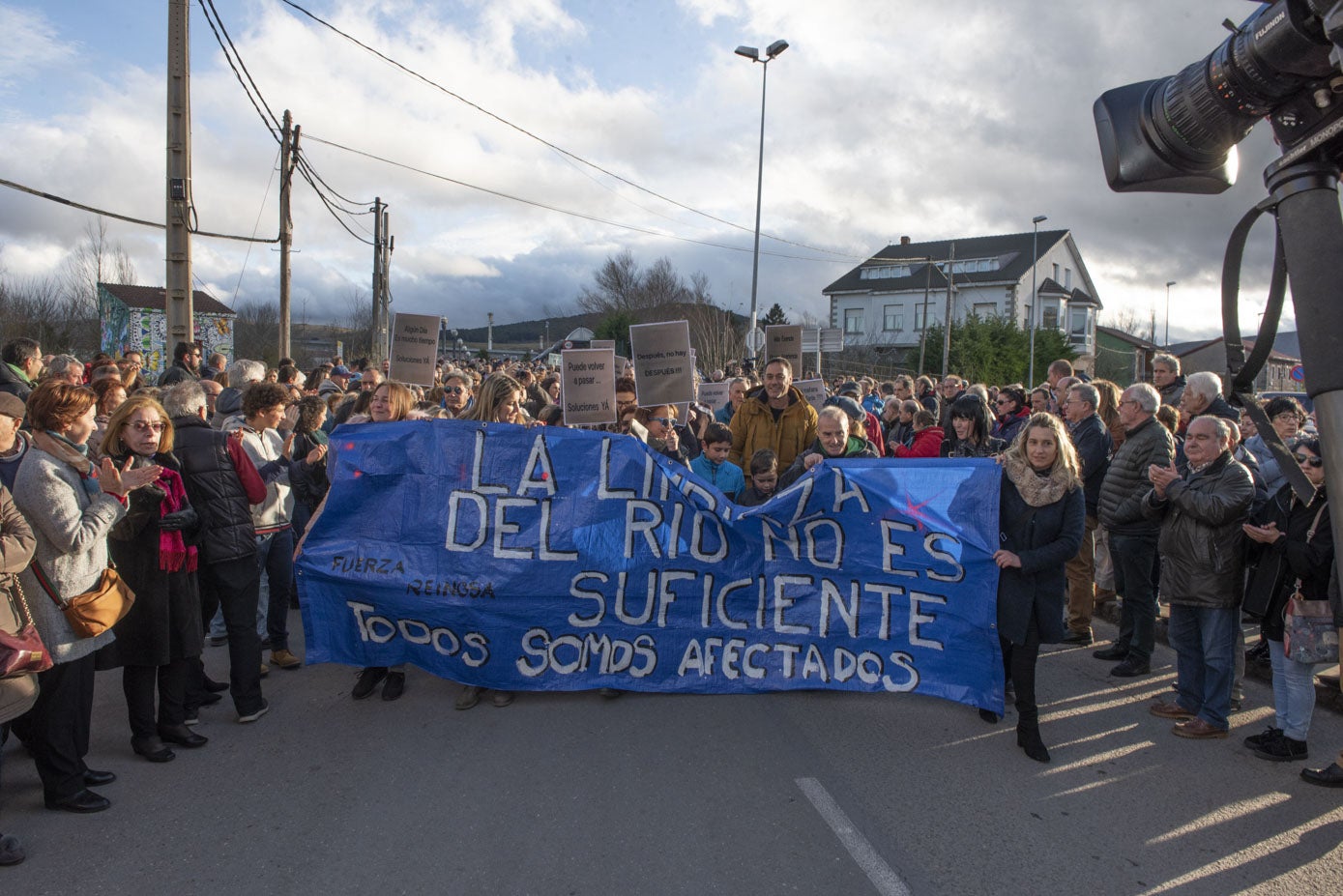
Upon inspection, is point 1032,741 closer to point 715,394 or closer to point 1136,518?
point 1136,518

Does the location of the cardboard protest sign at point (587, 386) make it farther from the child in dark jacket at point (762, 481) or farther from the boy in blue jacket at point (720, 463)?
the child in dark jacket at point (762, 481)

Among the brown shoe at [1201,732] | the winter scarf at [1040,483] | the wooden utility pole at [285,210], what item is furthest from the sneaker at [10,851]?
the wooden utility pole at [285,210]

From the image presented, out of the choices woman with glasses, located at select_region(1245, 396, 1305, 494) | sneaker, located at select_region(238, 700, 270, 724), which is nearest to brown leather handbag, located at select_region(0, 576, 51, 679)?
sneaker, located at select_region(238, 700, 270, 724)

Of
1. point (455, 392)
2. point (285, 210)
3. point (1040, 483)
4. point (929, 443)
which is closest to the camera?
point (1040, 483)

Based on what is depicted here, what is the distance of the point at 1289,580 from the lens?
466 cm

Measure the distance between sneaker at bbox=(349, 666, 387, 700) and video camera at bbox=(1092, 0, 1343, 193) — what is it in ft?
15.9

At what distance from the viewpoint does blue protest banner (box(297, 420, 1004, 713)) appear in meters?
5.17

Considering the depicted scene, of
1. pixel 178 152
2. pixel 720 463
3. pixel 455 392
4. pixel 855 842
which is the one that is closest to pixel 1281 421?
pixel 720 463

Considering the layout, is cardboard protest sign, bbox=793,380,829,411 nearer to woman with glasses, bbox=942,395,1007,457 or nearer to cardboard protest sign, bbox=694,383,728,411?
cardboard protest sign, bbox=694,383,728,411

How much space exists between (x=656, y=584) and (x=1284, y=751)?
11.6 feet

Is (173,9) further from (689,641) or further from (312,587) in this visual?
(689,641)

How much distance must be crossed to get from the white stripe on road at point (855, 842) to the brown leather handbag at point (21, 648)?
3410 mm

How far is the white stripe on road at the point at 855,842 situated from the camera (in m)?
3.31

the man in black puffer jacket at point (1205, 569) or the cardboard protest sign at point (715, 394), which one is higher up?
the cardboard protest sign at point (715, 394)
